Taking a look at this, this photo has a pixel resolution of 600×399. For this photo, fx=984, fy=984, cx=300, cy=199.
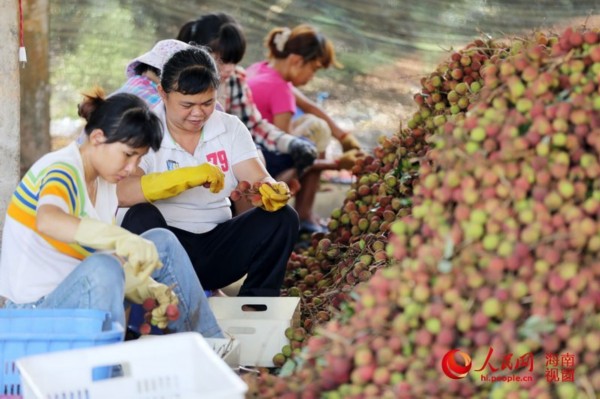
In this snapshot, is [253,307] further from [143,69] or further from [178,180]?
[143,69]

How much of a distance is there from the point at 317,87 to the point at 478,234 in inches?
176

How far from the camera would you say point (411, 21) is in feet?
19.6

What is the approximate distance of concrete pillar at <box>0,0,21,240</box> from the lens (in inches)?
133

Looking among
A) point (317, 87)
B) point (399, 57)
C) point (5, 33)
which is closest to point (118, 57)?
point (317, 87)

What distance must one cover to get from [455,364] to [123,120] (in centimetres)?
112

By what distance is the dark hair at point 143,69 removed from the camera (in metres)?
3.88

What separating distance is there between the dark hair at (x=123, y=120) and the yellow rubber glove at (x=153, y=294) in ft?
1.21

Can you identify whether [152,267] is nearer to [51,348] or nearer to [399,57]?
[51,348]

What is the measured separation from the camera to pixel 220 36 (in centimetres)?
418

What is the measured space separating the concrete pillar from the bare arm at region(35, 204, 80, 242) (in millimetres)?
921

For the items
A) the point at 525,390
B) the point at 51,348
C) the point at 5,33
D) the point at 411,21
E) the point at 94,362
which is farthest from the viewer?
the point at 411,21

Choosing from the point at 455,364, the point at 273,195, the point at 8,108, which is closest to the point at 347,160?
the point at 273,195

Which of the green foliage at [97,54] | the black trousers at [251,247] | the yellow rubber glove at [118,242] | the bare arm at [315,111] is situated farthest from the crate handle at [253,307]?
the green foliage at [97,54]

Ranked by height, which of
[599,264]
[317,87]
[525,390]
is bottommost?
[317,87]
